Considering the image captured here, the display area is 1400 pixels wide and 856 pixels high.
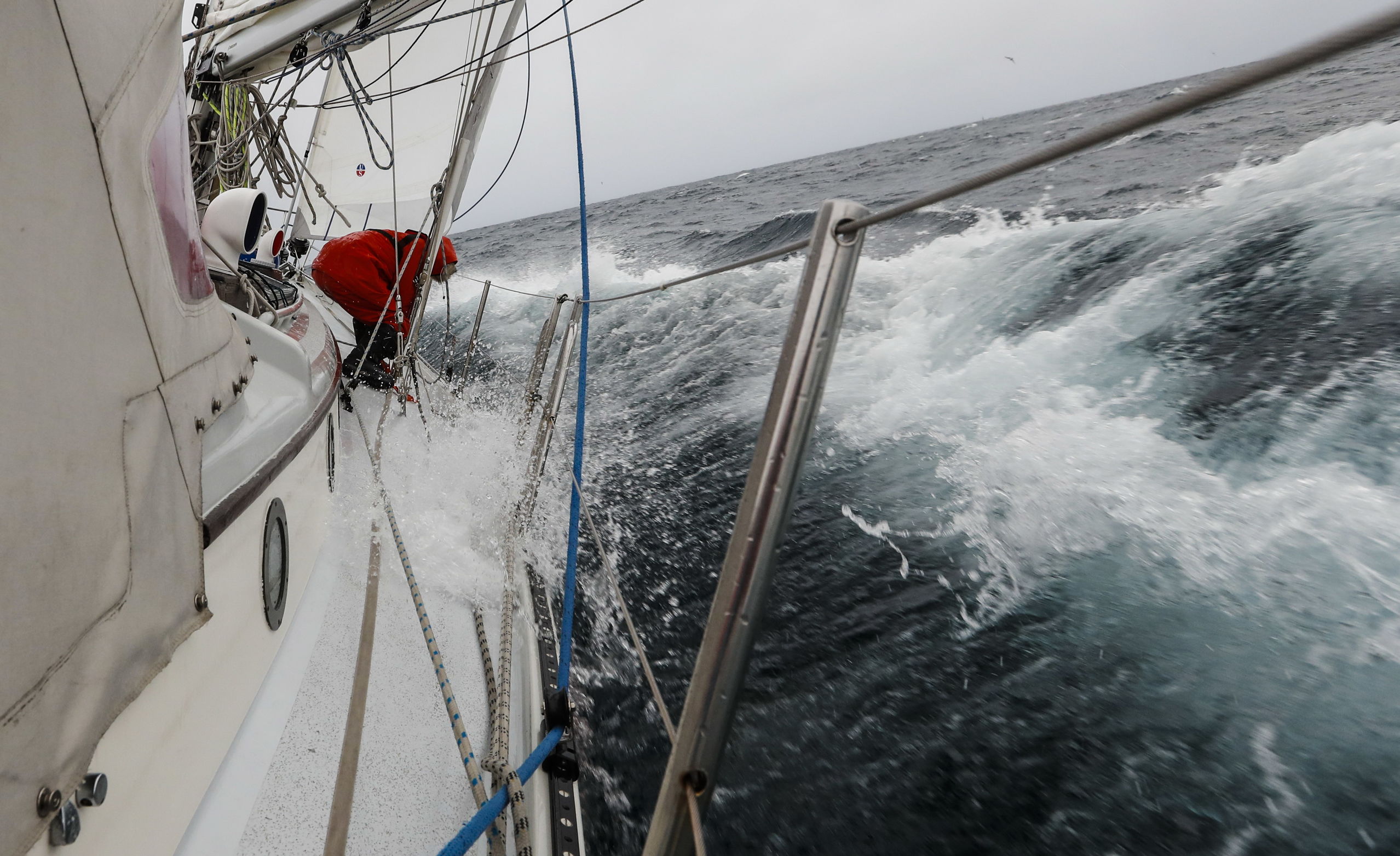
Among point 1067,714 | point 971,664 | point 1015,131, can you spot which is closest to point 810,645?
point 971,664

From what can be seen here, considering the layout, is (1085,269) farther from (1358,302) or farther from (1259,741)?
(1259,741)

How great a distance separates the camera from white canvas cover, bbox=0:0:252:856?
55 cm

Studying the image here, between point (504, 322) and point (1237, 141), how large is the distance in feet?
23.8

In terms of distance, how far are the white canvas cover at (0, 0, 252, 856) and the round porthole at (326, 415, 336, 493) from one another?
0.98 m

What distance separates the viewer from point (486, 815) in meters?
0.99

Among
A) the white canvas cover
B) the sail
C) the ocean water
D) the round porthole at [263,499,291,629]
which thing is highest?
the sail

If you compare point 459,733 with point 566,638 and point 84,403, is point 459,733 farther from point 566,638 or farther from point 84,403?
point 84,403

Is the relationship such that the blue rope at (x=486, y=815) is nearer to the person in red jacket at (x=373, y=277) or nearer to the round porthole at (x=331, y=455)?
the round porthole at (x=331, y=455)

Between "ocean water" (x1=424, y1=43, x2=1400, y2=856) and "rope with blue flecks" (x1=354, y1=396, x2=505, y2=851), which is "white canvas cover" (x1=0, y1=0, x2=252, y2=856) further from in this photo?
"ocean water" (x1=424, y1=43, x2=1400, y2=856)

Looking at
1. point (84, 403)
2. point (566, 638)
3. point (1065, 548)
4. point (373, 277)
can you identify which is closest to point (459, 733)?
point (566, 638)

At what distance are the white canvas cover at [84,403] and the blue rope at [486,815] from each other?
401 millimetres

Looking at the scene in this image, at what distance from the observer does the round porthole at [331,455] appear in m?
1.78

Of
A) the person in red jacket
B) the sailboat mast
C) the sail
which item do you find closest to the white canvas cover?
the sailboat mast

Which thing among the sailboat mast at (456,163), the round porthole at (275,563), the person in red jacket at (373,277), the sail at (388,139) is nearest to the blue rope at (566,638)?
the sailboat mast at (456,163)
